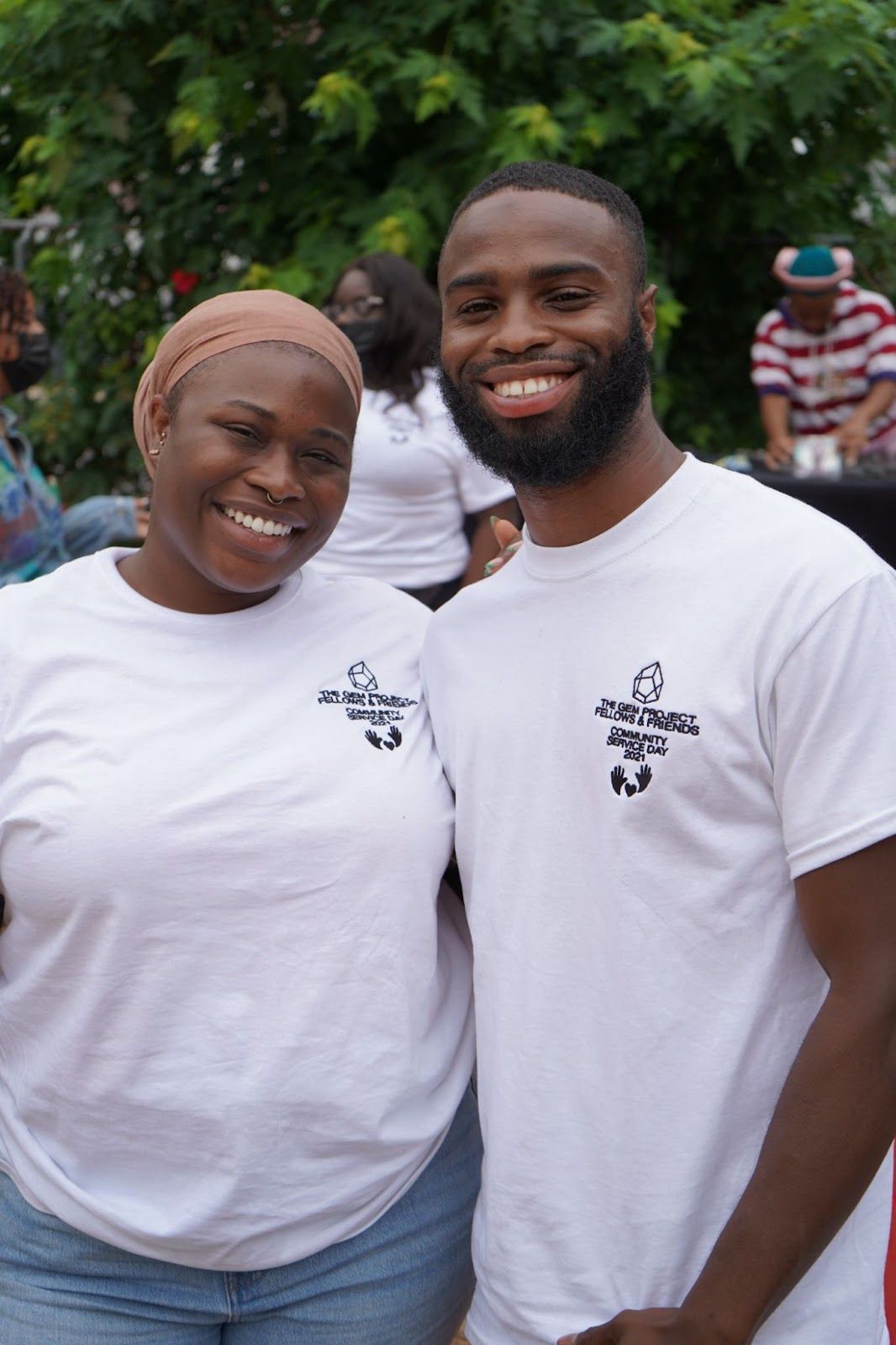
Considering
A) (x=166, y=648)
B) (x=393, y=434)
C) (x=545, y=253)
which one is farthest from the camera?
(x=393, y=434)

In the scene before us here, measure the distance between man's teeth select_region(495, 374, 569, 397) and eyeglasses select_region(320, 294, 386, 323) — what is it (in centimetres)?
283

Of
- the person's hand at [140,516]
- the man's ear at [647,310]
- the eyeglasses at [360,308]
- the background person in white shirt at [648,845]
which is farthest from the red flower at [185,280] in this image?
the man's ear at [647,310]

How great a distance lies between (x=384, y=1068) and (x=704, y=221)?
5.39 metres

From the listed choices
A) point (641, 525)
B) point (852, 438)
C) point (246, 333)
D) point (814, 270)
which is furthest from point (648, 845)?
point (814, 270)

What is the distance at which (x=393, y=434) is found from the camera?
14.4 ft

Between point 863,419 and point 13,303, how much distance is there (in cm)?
346

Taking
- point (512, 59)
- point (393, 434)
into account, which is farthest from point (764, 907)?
point (512, 59)

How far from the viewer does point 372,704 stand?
2.06m

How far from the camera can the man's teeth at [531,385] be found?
186 centimetres

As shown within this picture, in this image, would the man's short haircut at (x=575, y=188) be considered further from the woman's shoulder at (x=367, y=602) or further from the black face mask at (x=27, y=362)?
the black face mask at (x=27, y=362)

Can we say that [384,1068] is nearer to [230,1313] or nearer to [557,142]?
[230,1313]

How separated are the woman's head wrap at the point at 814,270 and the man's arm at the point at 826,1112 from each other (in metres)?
4.77

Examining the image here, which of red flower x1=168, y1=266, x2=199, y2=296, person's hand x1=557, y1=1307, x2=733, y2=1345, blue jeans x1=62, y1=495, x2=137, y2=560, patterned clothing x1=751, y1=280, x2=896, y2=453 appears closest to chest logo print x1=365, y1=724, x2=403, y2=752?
person's hand x1=557, y1=1307, x2=733, y2=1345

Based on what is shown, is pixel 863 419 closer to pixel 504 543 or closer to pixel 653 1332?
pixel 504 543
